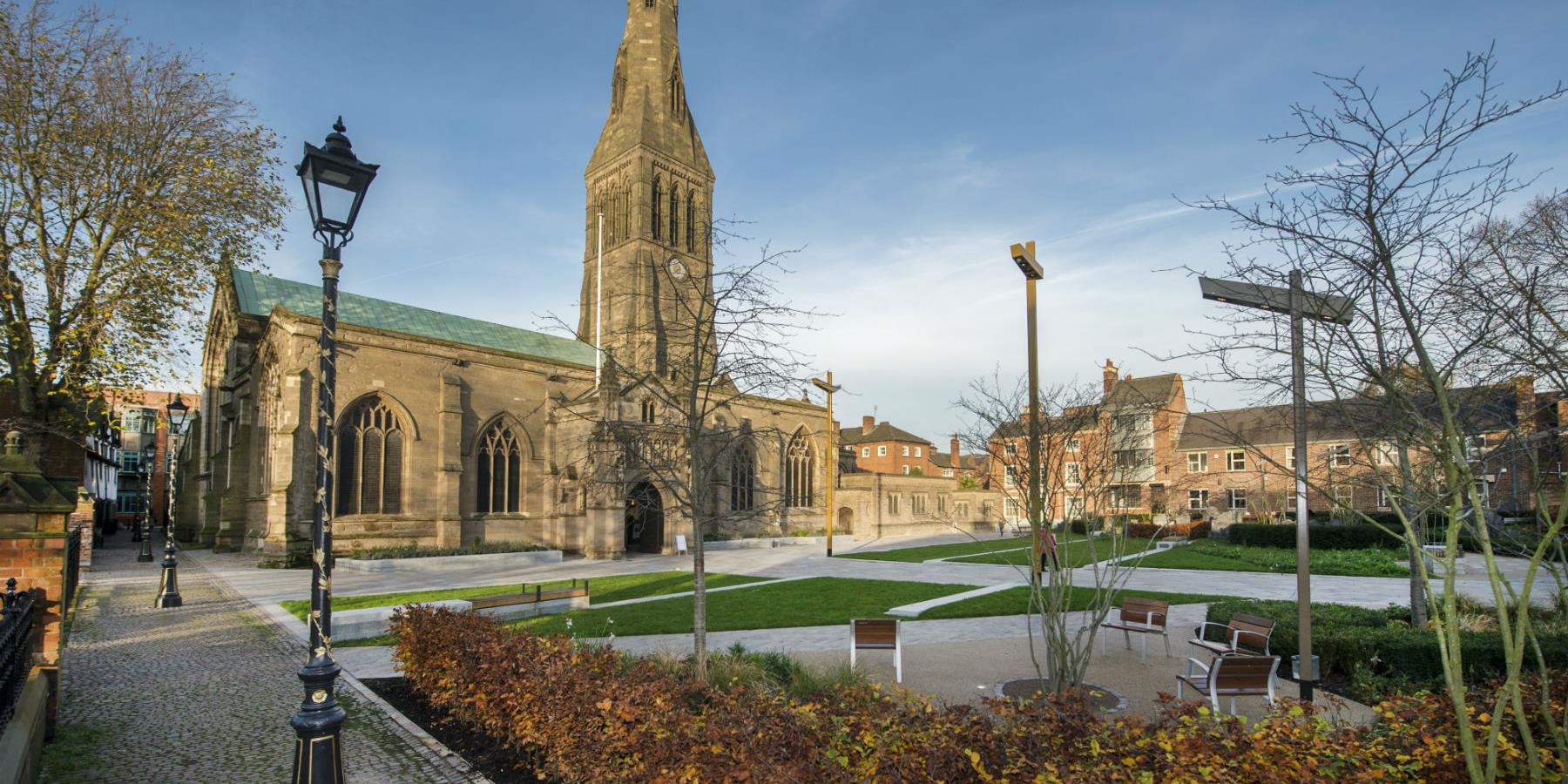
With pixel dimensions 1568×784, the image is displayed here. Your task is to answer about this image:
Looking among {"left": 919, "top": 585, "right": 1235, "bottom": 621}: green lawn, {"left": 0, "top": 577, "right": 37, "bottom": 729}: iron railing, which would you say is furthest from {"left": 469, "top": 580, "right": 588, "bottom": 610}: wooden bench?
{"left": 919, "top": 585, "right": 1235, "bottom": 621}: green lawn

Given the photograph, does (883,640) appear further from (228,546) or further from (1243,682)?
(228,546)

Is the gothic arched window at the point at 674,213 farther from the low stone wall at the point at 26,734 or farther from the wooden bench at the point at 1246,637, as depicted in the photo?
the low stone wall at the point at 26,734

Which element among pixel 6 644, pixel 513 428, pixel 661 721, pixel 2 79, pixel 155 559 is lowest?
pixel 155 559

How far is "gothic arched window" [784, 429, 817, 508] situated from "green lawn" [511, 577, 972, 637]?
995 inches

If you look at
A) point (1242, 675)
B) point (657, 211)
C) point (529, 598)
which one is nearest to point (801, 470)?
point (657, 211)

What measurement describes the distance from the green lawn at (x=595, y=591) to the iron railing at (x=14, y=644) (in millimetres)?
8639

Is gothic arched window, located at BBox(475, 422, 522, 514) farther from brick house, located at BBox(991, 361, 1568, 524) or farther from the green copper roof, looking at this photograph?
brick house, located at BBox(991, 361, 1568, 524)

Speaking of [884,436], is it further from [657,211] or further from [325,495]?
[325,495]

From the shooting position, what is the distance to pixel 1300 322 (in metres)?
5.49

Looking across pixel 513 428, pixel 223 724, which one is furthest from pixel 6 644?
pixel 513 428

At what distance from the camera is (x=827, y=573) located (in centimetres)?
2422

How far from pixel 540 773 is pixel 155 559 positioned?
34.1m

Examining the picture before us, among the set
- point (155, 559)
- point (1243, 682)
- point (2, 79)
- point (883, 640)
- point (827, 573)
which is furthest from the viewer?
point (155, 559)

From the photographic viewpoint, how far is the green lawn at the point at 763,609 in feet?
46.1
